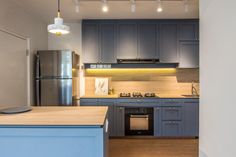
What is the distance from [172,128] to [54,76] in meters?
2.54

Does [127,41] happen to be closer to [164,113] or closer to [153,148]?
[164,113]

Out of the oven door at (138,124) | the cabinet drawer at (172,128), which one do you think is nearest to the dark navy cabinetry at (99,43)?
the oven door at (138,124)

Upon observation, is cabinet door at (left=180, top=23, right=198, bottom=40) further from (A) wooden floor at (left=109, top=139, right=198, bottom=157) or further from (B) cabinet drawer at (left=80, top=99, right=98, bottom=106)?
(B) cabinet drawer at (left=80, top=99, right=98, bottom=106)

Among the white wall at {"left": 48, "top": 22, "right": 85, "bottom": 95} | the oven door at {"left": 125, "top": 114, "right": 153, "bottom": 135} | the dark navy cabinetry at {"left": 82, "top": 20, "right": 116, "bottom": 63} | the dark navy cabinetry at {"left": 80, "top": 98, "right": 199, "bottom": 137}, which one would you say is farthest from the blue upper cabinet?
the white wall at {"left": 48, "top": 22, "right": 85, "bottom": 95}

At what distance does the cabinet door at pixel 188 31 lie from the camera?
13.8 feet

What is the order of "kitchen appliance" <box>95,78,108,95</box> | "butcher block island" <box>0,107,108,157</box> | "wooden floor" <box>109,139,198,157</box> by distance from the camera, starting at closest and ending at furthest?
1. "butcher block island" <box>0,107,108,157</box>
2. "wooden floor" <box>109,139,198,157</box>
3. "kitchen appliance" <box>95,78,108,95</box>

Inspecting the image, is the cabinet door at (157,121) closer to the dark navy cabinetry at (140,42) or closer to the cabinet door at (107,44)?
the dark navy cabinetry at (140,42)

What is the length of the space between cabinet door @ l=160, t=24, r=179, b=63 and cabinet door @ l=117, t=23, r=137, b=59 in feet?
1.89

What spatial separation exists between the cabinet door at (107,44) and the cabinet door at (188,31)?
1450 millimetres

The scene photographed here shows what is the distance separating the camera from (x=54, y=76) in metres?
3.68

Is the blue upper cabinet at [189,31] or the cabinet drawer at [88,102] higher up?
the blue upper cabinet at [189,31]

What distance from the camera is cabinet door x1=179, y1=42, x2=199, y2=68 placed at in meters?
4.22

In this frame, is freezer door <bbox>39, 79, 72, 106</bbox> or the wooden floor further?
freezer door <bbox>39, 79, 72, 106</bbox>

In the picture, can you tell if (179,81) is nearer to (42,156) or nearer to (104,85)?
(104,85)
